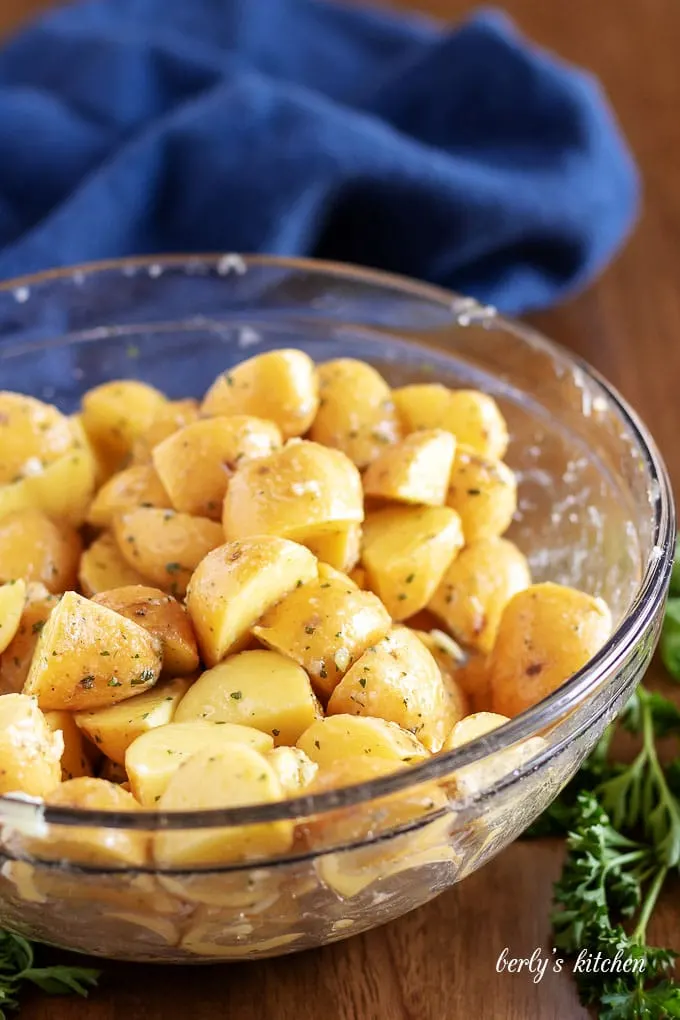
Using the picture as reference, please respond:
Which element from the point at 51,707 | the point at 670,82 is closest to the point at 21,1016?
the point at 51,707

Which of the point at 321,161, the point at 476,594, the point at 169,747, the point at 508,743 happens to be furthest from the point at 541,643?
the point at 321,161

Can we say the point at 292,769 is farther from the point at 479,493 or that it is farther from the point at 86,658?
the point at 479,493

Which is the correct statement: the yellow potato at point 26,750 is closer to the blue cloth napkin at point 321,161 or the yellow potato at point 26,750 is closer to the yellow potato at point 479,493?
the yellow potato at point 479,493

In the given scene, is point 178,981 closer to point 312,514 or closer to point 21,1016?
point 21,1016

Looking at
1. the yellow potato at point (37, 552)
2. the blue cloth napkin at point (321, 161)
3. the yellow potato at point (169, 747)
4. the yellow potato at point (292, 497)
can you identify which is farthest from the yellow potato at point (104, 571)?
the blue cloth napkin at point (321, 161)

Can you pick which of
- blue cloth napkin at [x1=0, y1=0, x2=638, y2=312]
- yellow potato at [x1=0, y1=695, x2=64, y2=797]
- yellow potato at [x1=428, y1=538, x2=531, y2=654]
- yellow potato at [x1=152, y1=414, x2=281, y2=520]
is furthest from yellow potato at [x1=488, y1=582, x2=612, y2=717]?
blue cloth napkin at [x1=0, y1=0, x2=638, y2=312]

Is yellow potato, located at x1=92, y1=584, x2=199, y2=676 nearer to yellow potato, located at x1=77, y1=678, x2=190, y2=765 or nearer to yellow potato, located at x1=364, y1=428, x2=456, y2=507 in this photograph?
yellow potato, located at x1=77, y1=678, x2=190, y2=765
